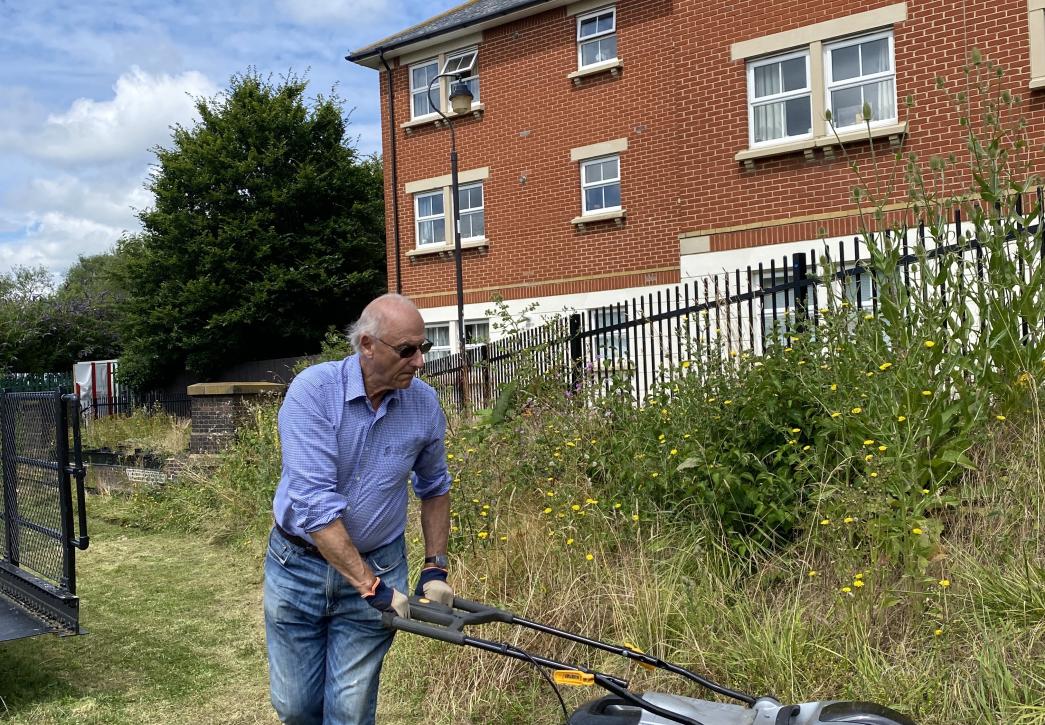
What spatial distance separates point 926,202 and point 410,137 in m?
17.3

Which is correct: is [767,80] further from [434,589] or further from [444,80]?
[434,589]

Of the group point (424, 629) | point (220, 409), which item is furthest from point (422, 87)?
point (424, 629)

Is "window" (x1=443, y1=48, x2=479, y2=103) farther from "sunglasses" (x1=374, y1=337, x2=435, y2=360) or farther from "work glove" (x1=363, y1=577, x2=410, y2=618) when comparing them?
"work glove" (x1=363, y1=577, x2=410, y2=618)

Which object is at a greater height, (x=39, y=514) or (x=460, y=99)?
(x=460, y=99)

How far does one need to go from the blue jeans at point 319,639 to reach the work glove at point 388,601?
0.33 m

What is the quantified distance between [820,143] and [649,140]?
5.27 metres

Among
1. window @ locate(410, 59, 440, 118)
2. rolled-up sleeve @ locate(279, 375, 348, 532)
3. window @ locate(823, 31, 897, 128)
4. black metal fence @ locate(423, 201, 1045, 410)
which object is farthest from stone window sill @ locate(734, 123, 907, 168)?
rolled-up sleeve @ locate(279, 375, 348, 532)

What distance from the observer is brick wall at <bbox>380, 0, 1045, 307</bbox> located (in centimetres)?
1218

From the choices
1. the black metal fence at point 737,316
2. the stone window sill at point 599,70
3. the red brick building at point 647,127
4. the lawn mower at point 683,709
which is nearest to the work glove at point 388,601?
the lawn mower at point 683,709

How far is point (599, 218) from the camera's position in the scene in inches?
696

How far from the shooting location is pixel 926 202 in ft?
16.1

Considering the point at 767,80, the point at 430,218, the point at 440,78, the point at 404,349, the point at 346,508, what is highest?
the point at 440,78

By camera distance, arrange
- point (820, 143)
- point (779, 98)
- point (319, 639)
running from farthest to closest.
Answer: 1. point (779, 98)
2. point (820, 143)
3. point (319, 639)

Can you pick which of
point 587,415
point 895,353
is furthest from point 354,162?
point 895,353
